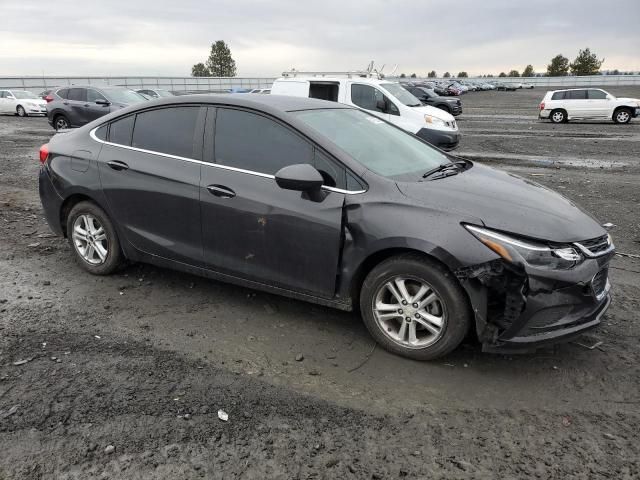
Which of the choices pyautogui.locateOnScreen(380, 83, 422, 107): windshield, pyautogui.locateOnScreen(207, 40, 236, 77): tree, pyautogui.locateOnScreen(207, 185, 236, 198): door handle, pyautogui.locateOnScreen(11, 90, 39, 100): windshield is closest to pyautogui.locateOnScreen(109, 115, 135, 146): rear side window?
pyautogui.locateOnScreen(207, 185, 236, 198): door handle

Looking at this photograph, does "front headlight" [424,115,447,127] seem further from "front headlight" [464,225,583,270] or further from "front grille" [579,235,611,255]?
"front headlight" [464,225,583,270]

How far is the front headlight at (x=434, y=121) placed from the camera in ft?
43.6

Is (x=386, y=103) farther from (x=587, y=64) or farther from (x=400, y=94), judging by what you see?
(x=587, y=64)

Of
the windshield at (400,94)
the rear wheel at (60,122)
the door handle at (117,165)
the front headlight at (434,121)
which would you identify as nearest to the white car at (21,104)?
the rear wheel at (60,122)

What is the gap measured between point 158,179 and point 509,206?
2.64 m

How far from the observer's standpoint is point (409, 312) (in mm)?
3480

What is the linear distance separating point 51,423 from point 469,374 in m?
2.43

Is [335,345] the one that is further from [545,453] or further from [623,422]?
[623,422]

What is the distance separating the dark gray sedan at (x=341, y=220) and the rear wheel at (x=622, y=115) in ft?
76.3

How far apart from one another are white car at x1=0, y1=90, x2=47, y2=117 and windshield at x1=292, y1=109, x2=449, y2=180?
89.9 ft

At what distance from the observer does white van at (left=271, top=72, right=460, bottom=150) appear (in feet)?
43.2

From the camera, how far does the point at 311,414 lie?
301cm

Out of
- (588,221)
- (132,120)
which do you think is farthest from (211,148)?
(588,221)

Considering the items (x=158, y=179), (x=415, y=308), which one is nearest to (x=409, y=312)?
(x=415, y=308)
